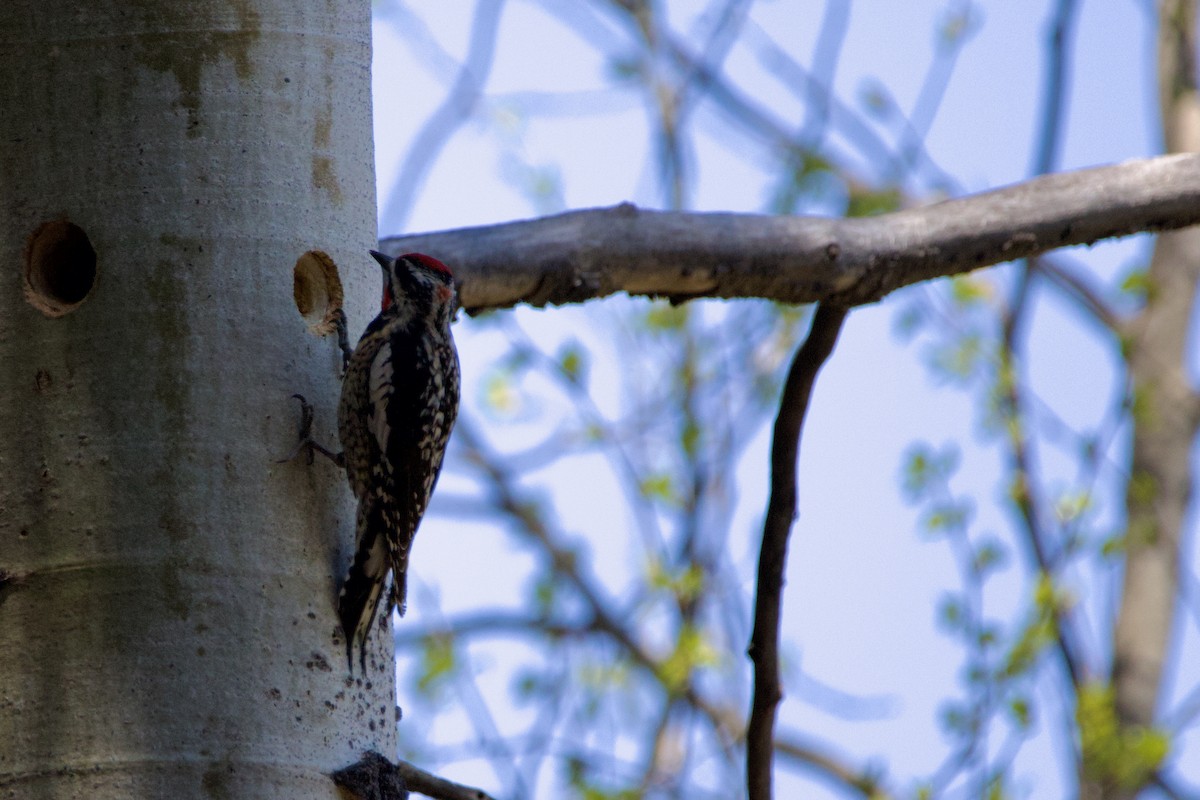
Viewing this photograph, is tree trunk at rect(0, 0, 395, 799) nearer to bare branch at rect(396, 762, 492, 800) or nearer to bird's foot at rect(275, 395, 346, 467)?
bird's foot at rect(275, 395, 346, 467)

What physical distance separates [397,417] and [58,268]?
44.7 inches

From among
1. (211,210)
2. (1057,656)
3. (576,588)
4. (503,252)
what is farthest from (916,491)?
(211,210)

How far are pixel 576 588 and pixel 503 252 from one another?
25.7 feet

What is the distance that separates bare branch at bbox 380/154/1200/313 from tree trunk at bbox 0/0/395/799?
611 millimetres

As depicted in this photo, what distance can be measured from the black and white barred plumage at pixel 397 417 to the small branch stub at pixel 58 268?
1.81 ft

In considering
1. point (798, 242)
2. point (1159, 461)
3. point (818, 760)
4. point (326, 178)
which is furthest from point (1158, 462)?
point (326, 178)

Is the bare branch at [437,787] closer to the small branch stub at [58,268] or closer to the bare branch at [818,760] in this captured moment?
the small branch stub at [58,268]

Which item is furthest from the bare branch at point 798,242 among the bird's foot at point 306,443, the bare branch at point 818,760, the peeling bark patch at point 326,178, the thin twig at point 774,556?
A: the bare branch at point 818,760

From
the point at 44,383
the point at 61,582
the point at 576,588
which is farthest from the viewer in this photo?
the point at 576,588

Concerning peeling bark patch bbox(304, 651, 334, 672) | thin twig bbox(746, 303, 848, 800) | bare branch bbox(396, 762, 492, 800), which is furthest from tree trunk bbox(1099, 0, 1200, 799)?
peeling bark patch bbox(304, 651, 334, 672)

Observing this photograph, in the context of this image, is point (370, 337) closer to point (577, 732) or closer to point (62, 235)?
point (62, 235)

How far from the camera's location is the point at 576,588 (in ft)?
37.2

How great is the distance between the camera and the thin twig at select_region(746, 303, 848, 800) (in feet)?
11.0

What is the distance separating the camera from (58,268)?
2791mm
